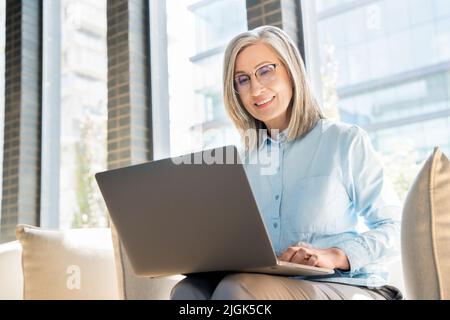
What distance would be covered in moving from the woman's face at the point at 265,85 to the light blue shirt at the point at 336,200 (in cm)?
15

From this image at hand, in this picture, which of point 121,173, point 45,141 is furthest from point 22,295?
point 45,141

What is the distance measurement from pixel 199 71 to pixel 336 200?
2056mm

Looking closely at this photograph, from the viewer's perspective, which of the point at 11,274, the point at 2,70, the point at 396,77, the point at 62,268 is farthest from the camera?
the point at 2,70

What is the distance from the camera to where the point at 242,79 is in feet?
6.71

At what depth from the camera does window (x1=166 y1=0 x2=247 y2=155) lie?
3371 millimetres

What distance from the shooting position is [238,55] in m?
2.04

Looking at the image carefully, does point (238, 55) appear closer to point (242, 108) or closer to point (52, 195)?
point (242, 108)

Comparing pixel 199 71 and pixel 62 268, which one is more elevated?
pixel 199 71

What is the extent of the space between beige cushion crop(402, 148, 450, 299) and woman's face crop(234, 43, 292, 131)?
0.65m

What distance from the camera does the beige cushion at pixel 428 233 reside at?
4.49 feet

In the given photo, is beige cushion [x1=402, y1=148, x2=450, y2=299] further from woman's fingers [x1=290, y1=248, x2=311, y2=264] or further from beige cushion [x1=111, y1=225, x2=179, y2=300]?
beige cushion [x1=111, y1=225, x2=179, y2=300]

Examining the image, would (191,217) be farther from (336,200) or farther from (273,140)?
(273,140)

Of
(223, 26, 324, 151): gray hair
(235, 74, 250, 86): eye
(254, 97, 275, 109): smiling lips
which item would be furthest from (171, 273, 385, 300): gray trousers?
(235, 74, 250, 86): eye

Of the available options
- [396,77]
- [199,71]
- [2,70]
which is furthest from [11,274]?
[2,70]
